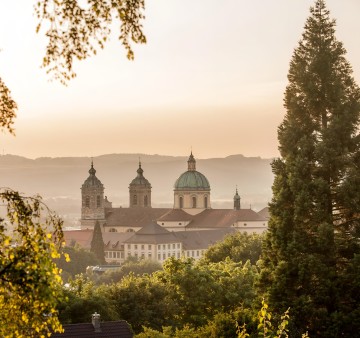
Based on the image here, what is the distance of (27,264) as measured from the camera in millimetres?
9781

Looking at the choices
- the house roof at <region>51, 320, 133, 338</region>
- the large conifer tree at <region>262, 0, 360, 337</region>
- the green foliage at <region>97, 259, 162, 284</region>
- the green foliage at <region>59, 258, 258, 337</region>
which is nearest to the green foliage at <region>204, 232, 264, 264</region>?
the green foliage at <region>59, 258, 258, 337</region>

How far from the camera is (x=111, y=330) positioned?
44.1m

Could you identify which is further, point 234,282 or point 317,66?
point 234,282

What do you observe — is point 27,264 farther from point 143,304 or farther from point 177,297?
point 143,304

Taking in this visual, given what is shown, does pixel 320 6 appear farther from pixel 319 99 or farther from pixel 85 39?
pixel 85 39

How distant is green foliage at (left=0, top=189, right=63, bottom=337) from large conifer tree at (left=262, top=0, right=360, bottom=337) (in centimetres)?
2718

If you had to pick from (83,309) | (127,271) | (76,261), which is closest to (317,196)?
(83,309)

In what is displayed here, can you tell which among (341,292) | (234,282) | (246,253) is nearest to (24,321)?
(341,292)

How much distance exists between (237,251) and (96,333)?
44.3 meters

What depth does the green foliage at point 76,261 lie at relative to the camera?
17550cm

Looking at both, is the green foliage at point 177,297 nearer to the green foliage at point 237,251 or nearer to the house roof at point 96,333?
the house roof at point 96,333

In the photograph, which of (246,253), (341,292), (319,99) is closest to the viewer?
(341,292)

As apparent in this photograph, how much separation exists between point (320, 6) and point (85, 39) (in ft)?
109

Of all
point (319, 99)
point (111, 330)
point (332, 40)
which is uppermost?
point (332, 40)
